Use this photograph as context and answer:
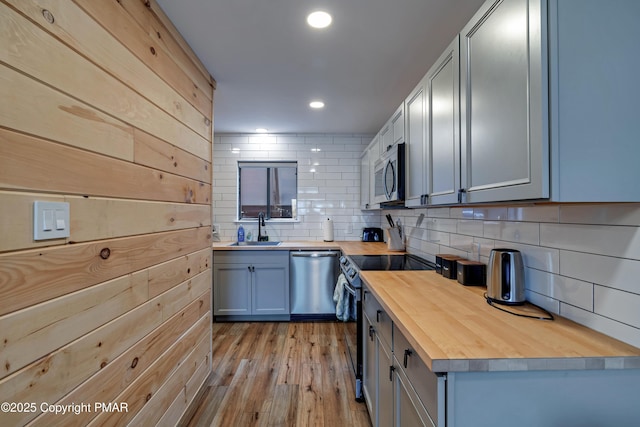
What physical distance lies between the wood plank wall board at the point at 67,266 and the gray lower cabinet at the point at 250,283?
1.95 m

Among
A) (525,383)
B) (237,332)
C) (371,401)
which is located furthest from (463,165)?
(237,332)

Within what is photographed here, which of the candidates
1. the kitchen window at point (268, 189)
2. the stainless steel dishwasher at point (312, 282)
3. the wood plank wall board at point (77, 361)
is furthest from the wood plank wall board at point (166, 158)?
the kitchen window at point (268, 189)

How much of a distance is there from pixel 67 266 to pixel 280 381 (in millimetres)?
1843

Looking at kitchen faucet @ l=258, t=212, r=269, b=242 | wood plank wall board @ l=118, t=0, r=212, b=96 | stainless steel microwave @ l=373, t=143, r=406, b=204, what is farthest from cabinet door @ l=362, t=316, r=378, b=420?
kitchen faucet @ l=258, t=212, r=269, b=242

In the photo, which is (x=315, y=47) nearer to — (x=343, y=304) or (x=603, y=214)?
(x=603, y=214)

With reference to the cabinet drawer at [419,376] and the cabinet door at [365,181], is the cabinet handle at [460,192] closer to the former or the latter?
the cabinet drawer at [419,376]

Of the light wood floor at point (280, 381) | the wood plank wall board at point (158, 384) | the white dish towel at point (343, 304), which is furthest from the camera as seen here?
the white dish towel at point (343, 304)

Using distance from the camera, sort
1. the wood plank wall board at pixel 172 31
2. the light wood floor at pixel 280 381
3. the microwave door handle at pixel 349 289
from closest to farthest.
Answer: the wood plank wall board at pixel 172 31, the light wood floor at pixel 280 381, the microwave door handle at pixel 349 289

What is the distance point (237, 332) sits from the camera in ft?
10.6

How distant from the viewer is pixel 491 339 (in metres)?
0.93

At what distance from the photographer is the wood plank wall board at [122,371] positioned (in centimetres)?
94

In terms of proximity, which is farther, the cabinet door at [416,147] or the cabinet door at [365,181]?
the cabinet door at [365,181]

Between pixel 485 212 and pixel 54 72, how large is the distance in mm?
1961

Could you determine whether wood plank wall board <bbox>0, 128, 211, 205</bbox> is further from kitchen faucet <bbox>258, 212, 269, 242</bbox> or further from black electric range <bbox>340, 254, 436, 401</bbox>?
kitchen faucet <bbox>258, 212, 269, 242</bbox>
